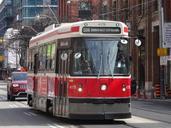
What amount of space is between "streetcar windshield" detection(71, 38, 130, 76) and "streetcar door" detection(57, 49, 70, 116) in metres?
0.39

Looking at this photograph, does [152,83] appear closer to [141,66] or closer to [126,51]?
[141,66]

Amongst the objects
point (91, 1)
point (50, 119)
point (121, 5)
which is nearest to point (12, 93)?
point (50, 119)

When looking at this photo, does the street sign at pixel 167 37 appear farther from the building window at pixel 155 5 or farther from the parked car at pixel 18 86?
the parked car at pixel 18 86

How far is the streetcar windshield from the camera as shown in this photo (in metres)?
18.8

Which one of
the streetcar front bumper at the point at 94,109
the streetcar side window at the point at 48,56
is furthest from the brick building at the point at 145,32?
the streetcar front bumper at the point at 94,109

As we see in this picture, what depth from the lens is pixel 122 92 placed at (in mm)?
18984

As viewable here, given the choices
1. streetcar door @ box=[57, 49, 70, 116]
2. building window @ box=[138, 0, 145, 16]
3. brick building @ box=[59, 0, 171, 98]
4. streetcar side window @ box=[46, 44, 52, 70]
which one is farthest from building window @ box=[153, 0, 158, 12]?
streetcar door @ box=[57, 49, 70, 116]

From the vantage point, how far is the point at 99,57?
18.9 meters

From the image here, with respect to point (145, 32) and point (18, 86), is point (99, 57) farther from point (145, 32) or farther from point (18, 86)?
point (145, 32)

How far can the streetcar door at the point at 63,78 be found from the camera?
19.2m

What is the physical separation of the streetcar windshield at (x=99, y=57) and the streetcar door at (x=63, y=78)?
386 mm

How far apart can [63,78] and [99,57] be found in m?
1.53

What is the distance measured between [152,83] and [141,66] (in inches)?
190

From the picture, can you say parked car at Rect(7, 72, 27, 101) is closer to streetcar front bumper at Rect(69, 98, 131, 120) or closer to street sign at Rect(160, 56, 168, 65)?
street sign at Rect(160, 56, 168, 65)
